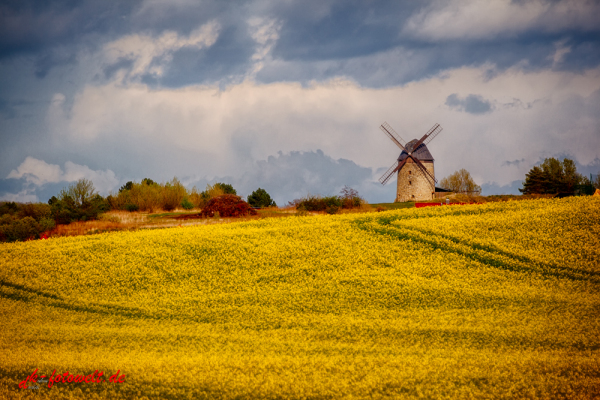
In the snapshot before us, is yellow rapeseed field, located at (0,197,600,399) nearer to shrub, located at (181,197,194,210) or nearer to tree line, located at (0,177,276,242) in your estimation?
tree line, located at (0,177,276,242)

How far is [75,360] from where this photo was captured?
7641 millimetres

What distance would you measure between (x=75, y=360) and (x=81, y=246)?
714 centimetres

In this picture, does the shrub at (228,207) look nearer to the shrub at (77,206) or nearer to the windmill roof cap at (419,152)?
the shrub at (77,206)

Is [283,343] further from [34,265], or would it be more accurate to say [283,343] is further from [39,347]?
[34,265]

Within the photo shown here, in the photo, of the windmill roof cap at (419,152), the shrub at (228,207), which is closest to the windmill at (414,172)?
the windmill roof cap at (419,152)

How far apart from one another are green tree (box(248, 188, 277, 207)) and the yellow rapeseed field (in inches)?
779

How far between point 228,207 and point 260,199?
1178 centimetres

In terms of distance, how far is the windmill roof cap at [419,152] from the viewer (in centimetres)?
4888

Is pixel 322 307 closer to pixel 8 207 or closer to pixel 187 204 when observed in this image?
pixel 187 204

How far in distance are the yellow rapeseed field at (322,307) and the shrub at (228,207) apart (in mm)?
8431

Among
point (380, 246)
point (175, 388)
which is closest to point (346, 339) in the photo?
point (175, 388)

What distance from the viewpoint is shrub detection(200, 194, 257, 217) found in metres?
24.3

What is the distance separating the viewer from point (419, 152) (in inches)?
1937

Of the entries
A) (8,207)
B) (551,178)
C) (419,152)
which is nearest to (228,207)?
(8,207)
